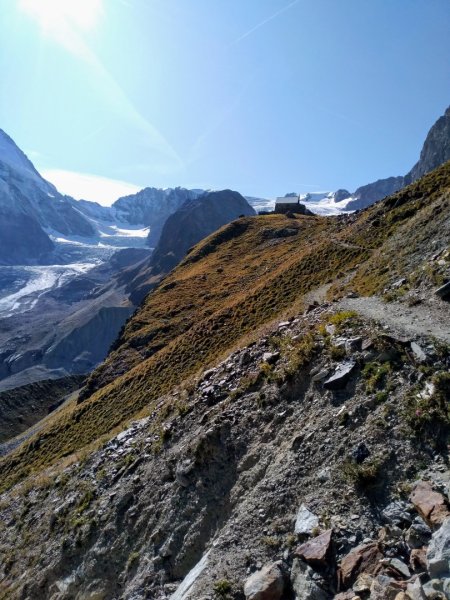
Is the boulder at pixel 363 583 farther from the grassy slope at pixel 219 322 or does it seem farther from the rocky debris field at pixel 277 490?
the grassy slope at pixel 219 322

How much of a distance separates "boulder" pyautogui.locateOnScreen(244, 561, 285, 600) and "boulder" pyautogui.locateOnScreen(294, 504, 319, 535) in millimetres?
986

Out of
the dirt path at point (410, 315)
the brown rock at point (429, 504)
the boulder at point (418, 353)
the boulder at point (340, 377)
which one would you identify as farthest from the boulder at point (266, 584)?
the dirt path at point (410, 315)

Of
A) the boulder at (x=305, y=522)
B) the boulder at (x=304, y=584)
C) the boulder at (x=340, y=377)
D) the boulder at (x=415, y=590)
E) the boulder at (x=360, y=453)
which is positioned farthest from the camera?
the boulder at (x=340, y=377)

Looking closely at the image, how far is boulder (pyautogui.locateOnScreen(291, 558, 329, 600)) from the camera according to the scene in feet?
33.2

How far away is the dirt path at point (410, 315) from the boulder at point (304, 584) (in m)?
8.62

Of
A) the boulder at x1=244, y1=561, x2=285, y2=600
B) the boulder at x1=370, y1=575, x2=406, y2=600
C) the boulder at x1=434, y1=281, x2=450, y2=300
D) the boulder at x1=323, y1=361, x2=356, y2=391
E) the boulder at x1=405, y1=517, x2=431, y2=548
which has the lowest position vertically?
the boulder at x1=244, y1=561, x2=285, y2=600

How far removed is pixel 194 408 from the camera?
72.6 ft

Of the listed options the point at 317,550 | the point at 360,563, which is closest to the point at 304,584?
the point at 317,550

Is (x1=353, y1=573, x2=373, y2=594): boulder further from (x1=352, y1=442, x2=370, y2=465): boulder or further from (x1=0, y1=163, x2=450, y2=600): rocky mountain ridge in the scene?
(x1=352, y1=442, x2=370, y2=465): boulder

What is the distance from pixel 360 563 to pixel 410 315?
1209cm

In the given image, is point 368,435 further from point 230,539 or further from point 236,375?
point 236,375

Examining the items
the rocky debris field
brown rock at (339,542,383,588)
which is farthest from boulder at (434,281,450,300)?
brown rock at (339,542,383,588)

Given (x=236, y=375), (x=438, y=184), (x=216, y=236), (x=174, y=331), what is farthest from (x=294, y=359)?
(x=216, y=236)

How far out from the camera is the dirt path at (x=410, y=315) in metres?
16.8
